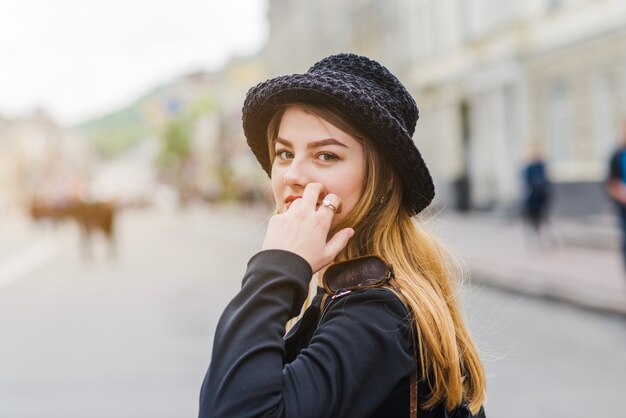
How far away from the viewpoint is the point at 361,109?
5.63ft

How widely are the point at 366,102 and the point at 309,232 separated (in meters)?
0.26

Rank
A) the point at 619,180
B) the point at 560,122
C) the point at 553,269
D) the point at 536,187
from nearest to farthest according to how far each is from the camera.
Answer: the point at 619,180
the point at 553,269
the point at 536,187
the point at 560,122

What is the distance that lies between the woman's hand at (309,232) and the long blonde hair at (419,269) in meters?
0.08

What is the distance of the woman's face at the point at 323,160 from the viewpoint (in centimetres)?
178

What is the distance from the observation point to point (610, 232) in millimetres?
16469

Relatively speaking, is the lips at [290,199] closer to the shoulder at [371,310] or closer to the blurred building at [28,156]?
the shoulder at [371,310]

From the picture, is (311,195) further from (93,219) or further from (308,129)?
(93,219)

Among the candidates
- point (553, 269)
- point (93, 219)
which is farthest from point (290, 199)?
point (93, 219)

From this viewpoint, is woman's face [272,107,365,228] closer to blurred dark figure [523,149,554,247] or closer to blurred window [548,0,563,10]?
blurred dark figure [523,149,554,247]

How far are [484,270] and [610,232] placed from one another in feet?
12.3

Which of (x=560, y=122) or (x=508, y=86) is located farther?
(x=508, y=86)

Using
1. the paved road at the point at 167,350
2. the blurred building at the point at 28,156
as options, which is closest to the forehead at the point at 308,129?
the paved road at the point at 167,350

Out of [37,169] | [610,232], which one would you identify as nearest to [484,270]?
[610,232]

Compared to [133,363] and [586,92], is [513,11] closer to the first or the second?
[586,92]
